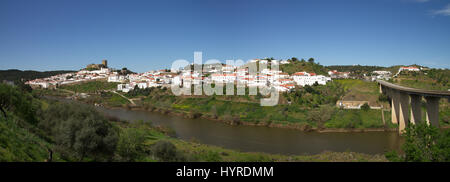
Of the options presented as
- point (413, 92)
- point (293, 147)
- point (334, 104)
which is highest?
point (413, 92)

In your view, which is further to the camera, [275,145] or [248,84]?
[248,84]

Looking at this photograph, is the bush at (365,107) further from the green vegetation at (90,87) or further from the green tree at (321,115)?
the green vegetation at (90,87)

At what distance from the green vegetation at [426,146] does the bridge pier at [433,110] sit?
27.6 feet

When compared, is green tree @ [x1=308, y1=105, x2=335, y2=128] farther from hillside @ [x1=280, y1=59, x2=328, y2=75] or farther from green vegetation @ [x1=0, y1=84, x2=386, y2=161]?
hillside @ [x1=280, y1=59, x2=328, y2=75]

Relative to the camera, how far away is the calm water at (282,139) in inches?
635

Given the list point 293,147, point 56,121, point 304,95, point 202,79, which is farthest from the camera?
point 202,79

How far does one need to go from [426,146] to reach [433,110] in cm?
907

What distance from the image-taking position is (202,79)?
4191 centimetres

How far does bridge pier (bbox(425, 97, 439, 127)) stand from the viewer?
15.4 meters

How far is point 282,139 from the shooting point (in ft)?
60.6
